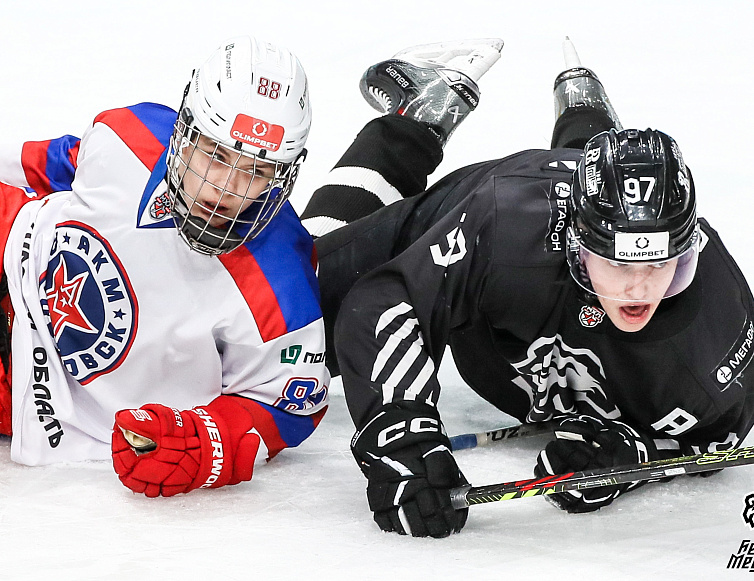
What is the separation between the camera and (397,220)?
8.21 ft

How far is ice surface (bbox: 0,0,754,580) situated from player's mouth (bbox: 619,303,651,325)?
14.5 inches

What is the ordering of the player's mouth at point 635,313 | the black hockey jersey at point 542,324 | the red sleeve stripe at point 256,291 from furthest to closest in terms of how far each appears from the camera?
the red sleeve stripe at point 256,291 → the black hockey jersey at point 542,324 → the player's mouth at point 635,313

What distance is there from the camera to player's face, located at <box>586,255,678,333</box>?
5.92 feet

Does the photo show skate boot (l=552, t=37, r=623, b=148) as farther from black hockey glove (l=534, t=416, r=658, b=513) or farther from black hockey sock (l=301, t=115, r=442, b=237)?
black hockey glove (l=534, t=416, r=658, b=513)

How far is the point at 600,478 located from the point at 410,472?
32cm

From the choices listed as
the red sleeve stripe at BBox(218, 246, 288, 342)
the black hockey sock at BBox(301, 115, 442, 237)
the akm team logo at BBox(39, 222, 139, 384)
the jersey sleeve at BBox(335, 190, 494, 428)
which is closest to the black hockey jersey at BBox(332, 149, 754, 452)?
the jersey sleeve at BBox(335, 190, 494, 428)

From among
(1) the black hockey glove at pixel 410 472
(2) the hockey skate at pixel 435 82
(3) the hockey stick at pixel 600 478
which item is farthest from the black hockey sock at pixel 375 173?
(3) the hockey stick at pixel 600 478

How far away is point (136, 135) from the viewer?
2.25 metres

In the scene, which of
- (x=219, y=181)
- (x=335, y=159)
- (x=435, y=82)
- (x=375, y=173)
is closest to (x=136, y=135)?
(x=219, y=181)

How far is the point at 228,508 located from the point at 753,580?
0.90m

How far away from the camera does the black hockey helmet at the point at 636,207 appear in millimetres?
1763

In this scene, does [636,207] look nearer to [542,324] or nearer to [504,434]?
[542,324]

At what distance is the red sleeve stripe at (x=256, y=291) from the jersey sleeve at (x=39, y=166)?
22.0 inches

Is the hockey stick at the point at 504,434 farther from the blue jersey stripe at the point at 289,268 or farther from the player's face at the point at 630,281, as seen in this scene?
the player's face at the point at 630,281
